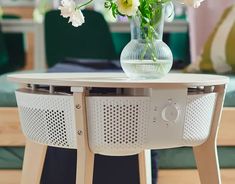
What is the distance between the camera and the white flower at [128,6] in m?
1.22

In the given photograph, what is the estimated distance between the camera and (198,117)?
4.07 feet

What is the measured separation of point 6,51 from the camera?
11.7 feet

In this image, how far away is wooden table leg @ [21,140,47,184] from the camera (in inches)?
53.4

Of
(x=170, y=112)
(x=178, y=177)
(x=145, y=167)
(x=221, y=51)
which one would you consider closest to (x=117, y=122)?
(x=170, y=112)

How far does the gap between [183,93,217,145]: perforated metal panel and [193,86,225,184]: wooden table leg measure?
0.07 ft

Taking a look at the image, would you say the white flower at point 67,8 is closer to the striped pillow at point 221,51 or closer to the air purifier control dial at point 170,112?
the air purifier control dial at point 170,112

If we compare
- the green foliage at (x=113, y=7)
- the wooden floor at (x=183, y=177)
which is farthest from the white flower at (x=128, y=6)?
the wooden floor at (x=183, y=177)

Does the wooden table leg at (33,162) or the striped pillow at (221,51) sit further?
the striped pillow at (221,51)

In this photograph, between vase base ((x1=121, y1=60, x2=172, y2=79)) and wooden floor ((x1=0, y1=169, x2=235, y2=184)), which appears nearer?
vase base ((x1=121, y1=60, x2=172, y2=79))

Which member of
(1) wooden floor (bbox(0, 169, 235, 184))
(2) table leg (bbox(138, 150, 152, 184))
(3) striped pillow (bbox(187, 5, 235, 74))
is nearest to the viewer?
(2) table leg (bbox(138, 150, 152, 184))

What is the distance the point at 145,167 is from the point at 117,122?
36cm

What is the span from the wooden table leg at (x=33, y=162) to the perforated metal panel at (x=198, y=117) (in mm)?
371

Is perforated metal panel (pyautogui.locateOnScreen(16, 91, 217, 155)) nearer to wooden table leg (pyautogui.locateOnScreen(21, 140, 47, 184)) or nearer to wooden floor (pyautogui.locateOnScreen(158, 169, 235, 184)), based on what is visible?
wooden table leg (pyautogui.locateOnScreen(21, 140, 47, 184))

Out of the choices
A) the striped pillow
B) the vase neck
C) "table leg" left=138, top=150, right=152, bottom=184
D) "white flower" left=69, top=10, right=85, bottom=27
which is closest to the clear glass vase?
the vase neck
